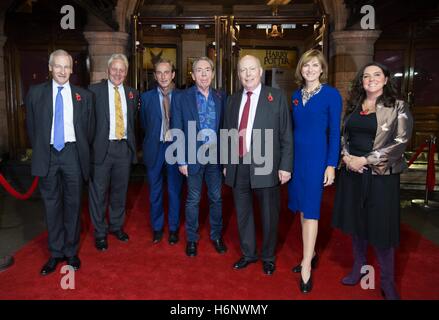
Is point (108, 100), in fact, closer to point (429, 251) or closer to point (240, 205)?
point (240, 205)

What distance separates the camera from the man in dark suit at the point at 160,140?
3590mm

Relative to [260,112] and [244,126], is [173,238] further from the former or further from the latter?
[260,112]

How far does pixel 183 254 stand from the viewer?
3439mm

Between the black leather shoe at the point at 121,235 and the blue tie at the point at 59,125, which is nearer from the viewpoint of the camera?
the blue tie at the point at 59,125

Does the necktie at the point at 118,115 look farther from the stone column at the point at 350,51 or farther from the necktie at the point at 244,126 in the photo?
the stone column at the point at 350,51

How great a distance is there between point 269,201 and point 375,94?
41.3 inches

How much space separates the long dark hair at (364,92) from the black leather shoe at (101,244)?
228 cm

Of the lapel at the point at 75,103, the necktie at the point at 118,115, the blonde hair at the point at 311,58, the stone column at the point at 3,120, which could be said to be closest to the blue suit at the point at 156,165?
the necktie at the point at 118,115

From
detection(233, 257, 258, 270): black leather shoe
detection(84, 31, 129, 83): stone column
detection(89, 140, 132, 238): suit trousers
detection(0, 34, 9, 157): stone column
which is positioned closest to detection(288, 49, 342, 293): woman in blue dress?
detection(233, 257, 258, 270): black leather shoe

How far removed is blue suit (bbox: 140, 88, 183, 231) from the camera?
361cm

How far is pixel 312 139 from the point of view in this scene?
271 cm

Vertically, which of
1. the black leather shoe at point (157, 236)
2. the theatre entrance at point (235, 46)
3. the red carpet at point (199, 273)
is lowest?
the red carpet at point (199, 273)

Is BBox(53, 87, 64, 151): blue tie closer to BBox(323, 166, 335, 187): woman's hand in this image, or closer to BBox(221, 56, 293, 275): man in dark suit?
BBox(221, 56, 293, 275): man in dark suit

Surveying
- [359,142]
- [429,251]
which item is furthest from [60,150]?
[429,251]
